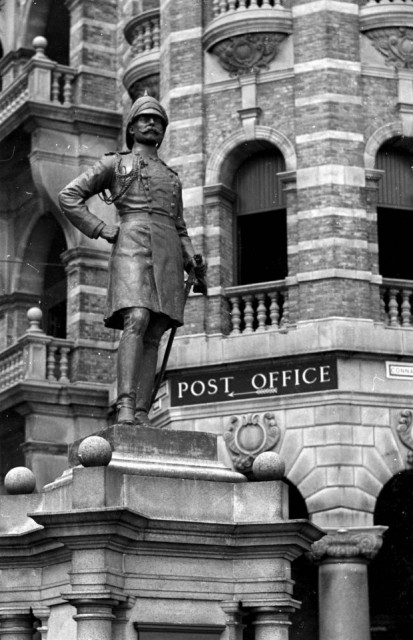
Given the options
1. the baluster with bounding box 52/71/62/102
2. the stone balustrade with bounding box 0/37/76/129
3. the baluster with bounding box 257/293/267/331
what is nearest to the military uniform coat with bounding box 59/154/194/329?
the baluster with bounding box 257/293/267/331

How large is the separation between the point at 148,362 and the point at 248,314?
37.7ft

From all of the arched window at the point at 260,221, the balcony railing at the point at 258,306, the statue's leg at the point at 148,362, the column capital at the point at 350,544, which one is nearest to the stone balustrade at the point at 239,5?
the arched window at the point at 260,221

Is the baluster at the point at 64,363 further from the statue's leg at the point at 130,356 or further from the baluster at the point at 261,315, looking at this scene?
the statue's leg at the point at 130,356

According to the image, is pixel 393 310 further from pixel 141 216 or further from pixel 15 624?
pixel 15 624

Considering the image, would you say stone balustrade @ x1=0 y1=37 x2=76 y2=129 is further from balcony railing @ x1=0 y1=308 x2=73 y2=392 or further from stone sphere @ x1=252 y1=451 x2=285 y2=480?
stone sphere @ x1=252 y1=451 x2=285 y2=480

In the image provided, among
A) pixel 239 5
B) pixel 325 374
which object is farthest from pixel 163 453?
pixel 239 5

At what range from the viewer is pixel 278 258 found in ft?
76.6

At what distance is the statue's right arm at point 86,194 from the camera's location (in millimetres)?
10922

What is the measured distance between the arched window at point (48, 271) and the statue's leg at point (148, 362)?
16778mm

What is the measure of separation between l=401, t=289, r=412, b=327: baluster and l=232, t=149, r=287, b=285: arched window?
196 cm

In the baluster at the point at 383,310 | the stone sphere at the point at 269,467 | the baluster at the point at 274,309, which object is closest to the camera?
the stone sphere at the point at 269,467

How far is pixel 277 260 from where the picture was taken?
23.3 m

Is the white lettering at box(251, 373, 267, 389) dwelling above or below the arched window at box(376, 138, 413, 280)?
below

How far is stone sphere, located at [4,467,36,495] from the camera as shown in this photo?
1107 cm
